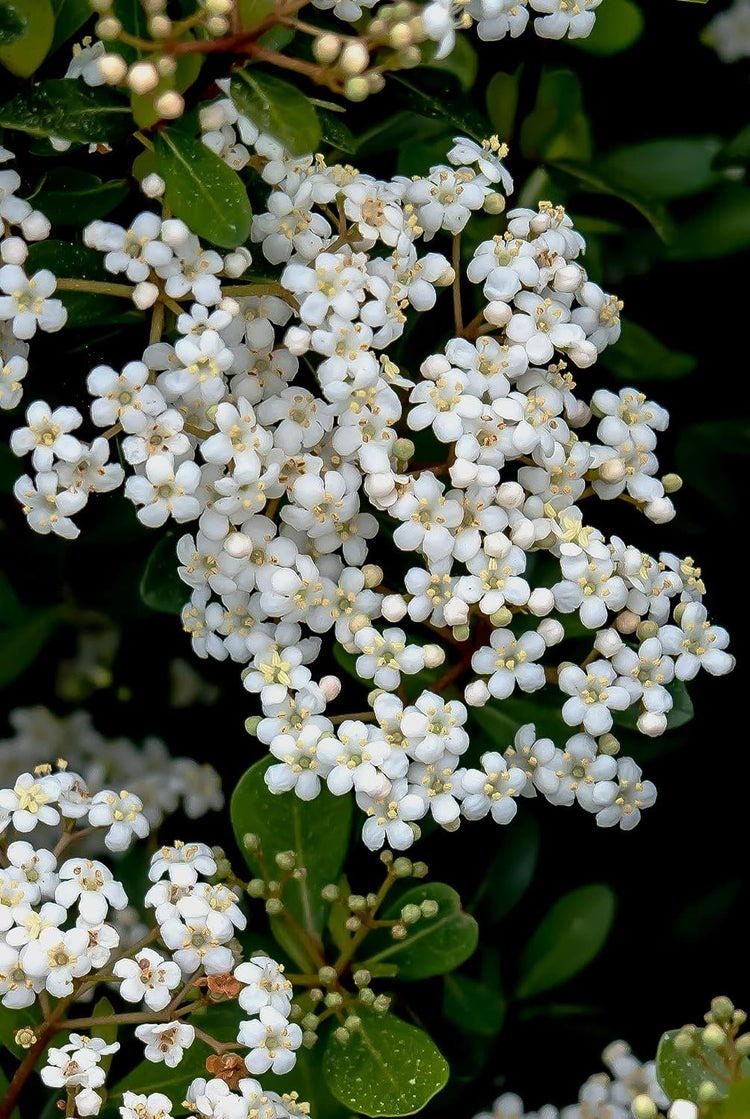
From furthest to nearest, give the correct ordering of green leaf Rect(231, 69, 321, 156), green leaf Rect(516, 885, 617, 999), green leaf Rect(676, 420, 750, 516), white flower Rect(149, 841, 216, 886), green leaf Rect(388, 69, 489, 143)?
green leaf Rect(676, 420, 750, 516) < green leaf Rect(516, 885, 617, 999) < green leaf Rect(388, 69, 489, 143) < white flower Rect(149, 841, 216, 886) < green leaf Rect(231, 69, 321, 156)

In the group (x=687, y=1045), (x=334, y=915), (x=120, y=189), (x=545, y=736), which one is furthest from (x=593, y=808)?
(x=120, y=189)

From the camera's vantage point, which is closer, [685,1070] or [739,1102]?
[739,1102]

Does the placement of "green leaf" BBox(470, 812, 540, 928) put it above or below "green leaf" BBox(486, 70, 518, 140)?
below

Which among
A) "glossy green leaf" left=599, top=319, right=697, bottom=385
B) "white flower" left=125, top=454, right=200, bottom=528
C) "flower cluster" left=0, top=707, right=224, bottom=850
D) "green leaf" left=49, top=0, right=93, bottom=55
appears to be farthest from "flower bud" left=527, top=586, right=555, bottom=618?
"green leaf" left=49, top=0, right=93, bottom=55

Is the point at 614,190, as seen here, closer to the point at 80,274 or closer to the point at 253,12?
the point at 253,12

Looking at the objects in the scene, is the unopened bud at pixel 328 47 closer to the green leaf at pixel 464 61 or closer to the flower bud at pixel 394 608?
the flower bud at pixel 394 608

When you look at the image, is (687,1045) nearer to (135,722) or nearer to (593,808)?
(593,808)

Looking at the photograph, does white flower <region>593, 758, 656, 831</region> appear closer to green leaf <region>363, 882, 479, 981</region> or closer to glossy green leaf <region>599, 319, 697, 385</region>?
green leaf <region>363, 882, 479, 981</region>

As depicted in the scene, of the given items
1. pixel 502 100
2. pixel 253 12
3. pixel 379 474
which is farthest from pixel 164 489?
pixel 502 100
